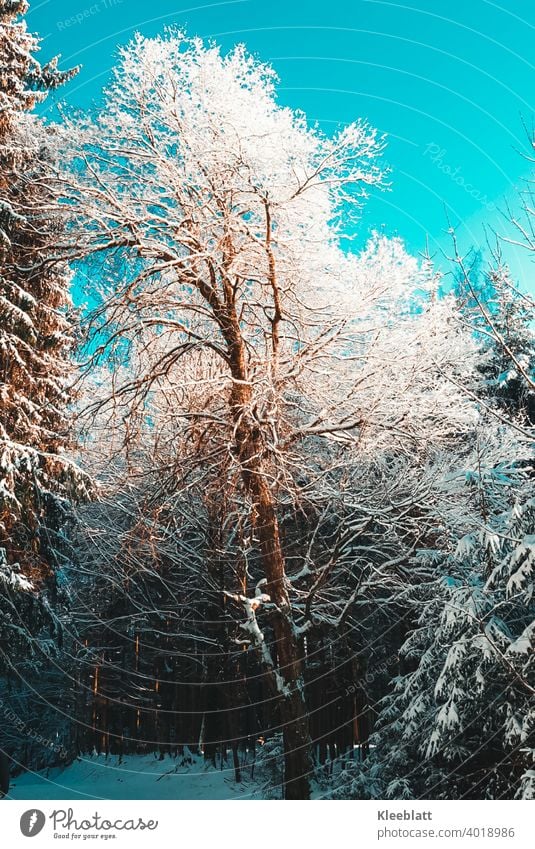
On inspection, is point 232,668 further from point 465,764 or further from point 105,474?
point 465,764

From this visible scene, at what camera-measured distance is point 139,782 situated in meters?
12.6

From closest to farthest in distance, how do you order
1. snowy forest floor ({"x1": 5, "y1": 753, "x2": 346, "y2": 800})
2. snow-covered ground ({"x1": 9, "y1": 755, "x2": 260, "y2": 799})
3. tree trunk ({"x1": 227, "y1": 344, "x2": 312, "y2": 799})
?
tree trunk ({"x1": 227, "y1": 344, "x2": 312, "y2": 799}) < snowy forest floor ({"x1": 5, "y1": 753, "x2": 346, "y2": 800}) < snow-covered ground ({"x1": 9, "y1": 755, "x2": 260, "y2": 799})

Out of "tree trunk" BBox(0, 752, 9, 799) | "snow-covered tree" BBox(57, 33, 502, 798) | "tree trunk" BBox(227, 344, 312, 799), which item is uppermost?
"snow-covered tree" BBox(57, 33, 502, 798)

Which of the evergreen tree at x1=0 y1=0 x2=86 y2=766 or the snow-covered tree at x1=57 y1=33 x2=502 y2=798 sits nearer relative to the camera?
the snow-covered tree at x1=57 y1=33 x2=502 y2=798

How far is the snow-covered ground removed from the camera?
10.1 metres

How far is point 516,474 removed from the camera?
791 cm

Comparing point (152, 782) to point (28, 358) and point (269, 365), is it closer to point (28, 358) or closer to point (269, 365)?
point (28, 358)

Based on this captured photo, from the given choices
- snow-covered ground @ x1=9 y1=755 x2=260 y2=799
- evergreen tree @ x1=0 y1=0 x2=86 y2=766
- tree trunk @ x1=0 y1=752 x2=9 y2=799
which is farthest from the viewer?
snow-covered ground @ x1=9 y1=755 x2=260 y2=799

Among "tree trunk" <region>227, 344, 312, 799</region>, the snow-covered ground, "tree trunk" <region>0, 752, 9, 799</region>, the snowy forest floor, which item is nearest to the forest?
"tree trunk" <region>227, 344, 312, 799</region>

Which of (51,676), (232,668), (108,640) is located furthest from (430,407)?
(51,676)

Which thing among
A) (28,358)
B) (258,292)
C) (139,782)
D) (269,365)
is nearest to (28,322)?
(28,358)

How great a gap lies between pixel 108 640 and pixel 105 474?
8957 millimetres

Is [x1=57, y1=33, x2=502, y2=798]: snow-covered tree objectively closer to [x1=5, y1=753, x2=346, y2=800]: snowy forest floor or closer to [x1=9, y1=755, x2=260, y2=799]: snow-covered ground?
Result: [x1=5, y1=753, x2=346, y2=800]: snowy forest floor

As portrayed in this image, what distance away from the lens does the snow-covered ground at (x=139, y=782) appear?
1011 centimetres
